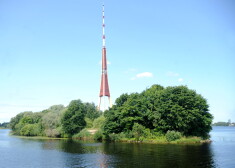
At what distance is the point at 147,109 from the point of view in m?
56.1

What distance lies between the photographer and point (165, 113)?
2030 inches

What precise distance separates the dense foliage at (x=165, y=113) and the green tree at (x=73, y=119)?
14.6 metres

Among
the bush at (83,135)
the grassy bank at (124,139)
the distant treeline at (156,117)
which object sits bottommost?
the grassy bank at (124,139)

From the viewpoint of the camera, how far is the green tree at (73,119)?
70938 millimetres

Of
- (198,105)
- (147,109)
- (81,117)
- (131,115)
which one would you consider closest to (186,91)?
(198,105)

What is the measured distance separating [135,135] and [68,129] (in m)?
24.7

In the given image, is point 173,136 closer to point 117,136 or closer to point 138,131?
point 138,131

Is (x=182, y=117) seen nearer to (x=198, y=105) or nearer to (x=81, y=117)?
(x=198, y=105)

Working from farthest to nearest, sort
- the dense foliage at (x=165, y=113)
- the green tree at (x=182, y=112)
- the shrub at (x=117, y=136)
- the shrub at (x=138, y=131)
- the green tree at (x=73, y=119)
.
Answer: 1. the green tree at (x=73, y=119)
2. the shrub at (x=117, y=136)
3. the shrub at (x=138, y=131)
4. the dense foliage at (x=165, y=113)
5. the green tree at (x=182, y=112)

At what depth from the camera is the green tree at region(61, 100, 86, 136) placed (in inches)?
2793

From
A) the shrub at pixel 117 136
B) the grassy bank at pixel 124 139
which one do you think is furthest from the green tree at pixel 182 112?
the shrub at pixel 117 136

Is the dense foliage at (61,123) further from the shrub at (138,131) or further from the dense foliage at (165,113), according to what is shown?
the shrub at (138,131)

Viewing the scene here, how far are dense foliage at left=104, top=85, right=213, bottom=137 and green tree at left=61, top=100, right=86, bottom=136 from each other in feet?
47.8

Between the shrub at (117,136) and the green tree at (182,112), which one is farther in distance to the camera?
the shrub at (117,136)
